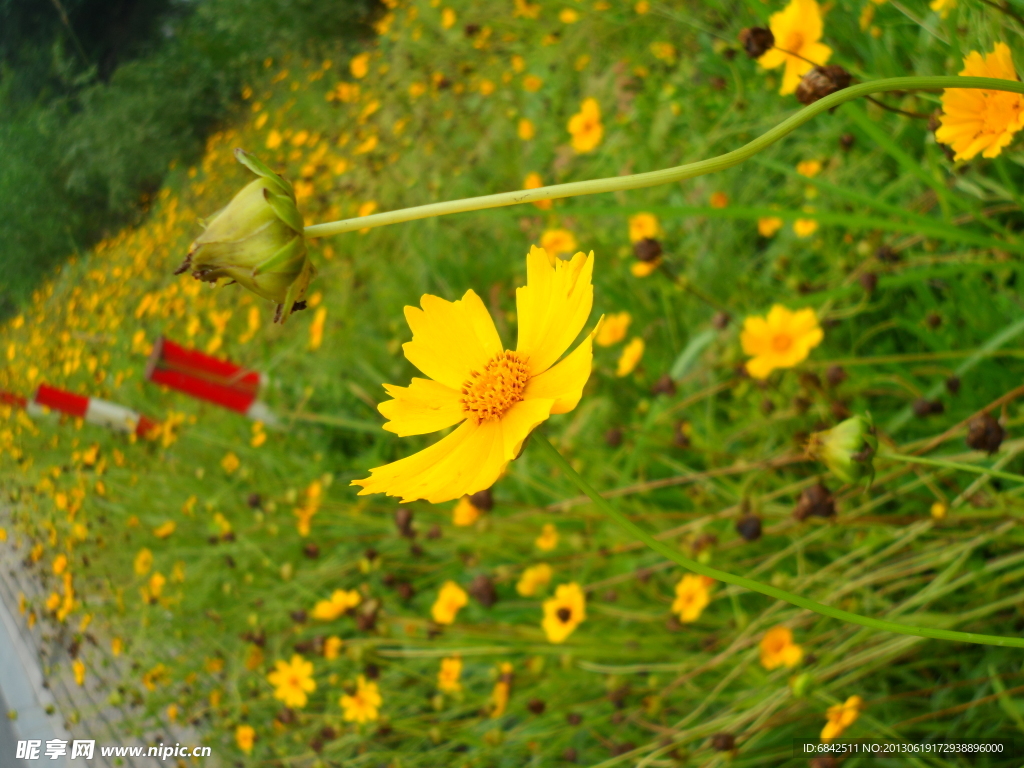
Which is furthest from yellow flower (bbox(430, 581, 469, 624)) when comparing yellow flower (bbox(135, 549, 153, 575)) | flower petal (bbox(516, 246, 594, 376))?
yellow flower (bbox(135, 549, 153, 575))

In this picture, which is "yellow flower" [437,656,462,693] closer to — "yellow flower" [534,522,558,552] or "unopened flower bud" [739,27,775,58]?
"yellow flower" [534,522,558,552]

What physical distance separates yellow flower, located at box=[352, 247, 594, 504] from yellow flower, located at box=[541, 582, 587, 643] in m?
0.42

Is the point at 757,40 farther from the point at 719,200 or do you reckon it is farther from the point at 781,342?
the point at 719,200

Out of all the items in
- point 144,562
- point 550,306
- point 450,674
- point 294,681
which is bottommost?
point 144,562

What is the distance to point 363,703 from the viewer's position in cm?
92

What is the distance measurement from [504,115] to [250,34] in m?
2.17

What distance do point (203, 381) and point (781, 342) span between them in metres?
1.16

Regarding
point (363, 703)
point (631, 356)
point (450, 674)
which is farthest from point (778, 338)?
point (363, 703)

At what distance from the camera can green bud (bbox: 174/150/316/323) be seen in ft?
0.91

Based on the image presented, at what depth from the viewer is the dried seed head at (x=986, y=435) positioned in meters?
0.43

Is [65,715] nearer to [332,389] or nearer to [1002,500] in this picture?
[332,389]

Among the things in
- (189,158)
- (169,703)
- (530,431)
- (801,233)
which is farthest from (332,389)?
(189,158)

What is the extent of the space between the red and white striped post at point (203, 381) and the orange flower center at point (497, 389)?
1115 millimetres

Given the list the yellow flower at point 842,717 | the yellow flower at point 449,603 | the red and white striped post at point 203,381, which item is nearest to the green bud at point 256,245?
the yellow flower at point 842,717
